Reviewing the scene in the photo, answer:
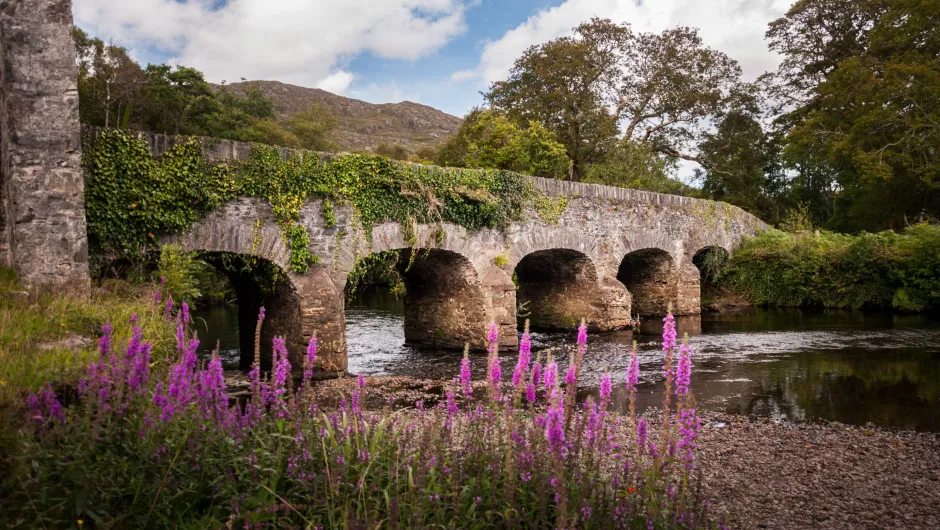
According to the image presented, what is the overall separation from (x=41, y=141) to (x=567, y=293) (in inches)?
493

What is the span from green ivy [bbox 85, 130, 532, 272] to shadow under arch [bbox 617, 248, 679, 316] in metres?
A: 7.71

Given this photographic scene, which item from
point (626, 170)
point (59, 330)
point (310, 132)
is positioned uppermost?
point (310, 132)

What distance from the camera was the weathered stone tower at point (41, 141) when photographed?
270 inches

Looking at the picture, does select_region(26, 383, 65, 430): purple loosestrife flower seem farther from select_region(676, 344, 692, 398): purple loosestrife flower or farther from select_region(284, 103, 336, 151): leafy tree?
select_region(284, 103, 336, 151): leafy tree

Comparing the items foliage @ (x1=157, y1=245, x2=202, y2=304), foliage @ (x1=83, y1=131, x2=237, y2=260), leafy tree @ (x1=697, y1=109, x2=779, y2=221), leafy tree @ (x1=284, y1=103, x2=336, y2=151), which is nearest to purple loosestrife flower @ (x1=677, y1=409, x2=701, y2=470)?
foliage @ (x1=157, y1=245, x2=202, y2=304)

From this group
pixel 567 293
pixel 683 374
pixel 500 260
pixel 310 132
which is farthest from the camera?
pixel 310 132

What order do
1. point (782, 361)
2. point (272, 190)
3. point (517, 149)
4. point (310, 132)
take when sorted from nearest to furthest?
point (272, 190), point (782, 361), point (517, 149), point (310, 132)

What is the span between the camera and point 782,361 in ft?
38.9

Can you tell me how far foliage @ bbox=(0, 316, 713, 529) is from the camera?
2.74 m

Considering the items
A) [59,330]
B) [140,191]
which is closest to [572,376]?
[59,330]

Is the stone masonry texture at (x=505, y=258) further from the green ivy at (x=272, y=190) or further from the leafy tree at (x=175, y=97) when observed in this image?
the leafy tree at (x=175, y=97)

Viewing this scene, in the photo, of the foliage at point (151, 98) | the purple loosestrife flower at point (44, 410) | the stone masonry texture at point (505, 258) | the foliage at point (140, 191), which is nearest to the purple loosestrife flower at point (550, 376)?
the purple loosestrife flower at point (44, 410)

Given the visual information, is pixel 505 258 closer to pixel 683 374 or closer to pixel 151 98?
pixel 683 374

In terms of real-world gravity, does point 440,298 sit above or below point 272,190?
below
